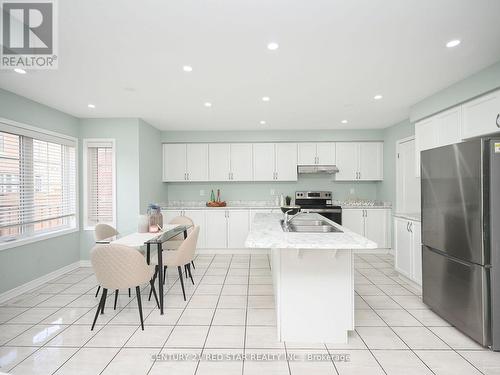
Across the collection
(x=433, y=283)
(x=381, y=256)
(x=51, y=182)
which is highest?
(x=51, y=182)

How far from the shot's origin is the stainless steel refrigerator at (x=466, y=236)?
79.1 inches

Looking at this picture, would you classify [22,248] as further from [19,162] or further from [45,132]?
[45,132]

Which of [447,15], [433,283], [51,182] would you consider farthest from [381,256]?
[51,182]

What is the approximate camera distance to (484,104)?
2611mm

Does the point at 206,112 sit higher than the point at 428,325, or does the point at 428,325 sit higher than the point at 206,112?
the point at 206,112

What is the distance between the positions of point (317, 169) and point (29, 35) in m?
4.62

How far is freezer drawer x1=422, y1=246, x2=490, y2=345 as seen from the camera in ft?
6.71

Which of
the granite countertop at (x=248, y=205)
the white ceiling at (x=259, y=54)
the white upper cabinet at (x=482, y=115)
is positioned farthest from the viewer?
the granite countertop at (x=248, y=205)

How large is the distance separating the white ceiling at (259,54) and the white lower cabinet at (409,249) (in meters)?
1.74

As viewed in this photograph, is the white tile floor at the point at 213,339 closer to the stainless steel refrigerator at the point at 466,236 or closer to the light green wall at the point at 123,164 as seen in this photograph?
the stainless steel refrigerator at the point at 466,236

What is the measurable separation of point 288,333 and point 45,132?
4.14 m

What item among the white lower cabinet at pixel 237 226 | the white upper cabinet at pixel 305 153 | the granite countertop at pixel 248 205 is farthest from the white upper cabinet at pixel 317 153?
the white lower cabinet at pixel 237 226

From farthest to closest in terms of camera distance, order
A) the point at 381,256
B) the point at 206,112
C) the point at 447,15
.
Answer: the point at 381,256 < the point at 206,112 < the point at 447,15

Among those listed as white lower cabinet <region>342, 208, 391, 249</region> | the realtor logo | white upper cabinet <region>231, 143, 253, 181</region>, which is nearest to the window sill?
the realtor logo
